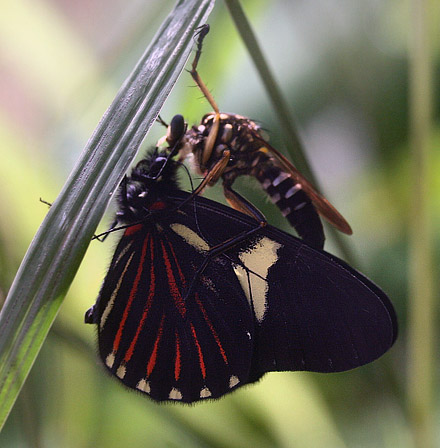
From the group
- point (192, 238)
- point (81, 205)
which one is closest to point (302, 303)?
point (192, 238)

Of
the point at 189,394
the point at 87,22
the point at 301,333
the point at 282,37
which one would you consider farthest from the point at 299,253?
the point at 87,22

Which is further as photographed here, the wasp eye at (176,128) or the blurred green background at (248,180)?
the blurred green background at (248,180)

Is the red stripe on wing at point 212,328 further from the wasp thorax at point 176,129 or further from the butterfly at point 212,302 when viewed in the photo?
the wasp thorax at point 176,129

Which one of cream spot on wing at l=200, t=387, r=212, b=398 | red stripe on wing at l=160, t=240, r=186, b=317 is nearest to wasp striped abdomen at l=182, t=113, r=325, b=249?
red stripe on wing at l=160, t=240, r=186, b=317

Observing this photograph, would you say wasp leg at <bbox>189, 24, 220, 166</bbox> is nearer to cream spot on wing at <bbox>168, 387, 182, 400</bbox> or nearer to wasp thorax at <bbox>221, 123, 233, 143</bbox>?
wasp thorax at <bbox>221, 123, 233, 143</bbox>

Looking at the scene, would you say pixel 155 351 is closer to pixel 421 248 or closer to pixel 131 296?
pixel 131 296

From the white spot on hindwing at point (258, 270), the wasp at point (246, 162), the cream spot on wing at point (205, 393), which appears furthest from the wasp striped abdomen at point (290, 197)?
the cream spot on wing at point (205, 393)
